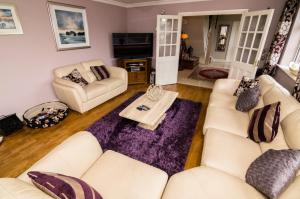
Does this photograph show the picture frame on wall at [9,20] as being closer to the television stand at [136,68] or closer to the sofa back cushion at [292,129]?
the television stand at [136,68]

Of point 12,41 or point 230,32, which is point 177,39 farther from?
point 230,32

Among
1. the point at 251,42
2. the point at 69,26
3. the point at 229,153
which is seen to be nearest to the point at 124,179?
the point at 229,153

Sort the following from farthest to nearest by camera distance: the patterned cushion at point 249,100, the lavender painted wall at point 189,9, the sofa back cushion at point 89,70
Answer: the sofa back cushion at point 89,70
the lavender painted wall at point 189,9
the patterned cushion at point 249,100

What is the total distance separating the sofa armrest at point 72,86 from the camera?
272 centimetres

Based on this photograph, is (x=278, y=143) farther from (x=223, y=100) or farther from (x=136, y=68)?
(x=136, y=68)

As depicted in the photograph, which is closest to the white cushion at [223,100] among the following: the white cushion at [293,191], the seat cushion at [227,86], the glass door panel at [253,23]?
the seat cushion at [227,86]

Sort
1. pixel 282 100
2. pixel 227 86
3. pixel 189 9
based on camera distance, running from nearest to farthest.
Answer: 1. pixel 282 100
2. pixel 227 86
3. pixel 189 9

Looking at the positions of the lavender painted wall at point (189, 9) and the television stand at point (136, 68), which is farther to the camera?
the television stand at point (136, 68)

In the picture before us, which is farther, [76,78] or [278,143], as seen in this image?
[76,78]

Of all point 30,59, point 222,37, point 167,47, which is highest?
point 222,37

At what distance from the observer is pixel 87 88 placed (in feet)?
10.2

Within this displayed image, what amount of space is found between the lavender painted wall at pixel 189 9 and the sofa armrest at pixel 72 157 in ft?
13.4

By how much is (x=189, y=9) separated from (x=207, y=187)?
419 cm

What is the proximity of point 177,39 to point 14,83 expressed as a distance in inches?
150
